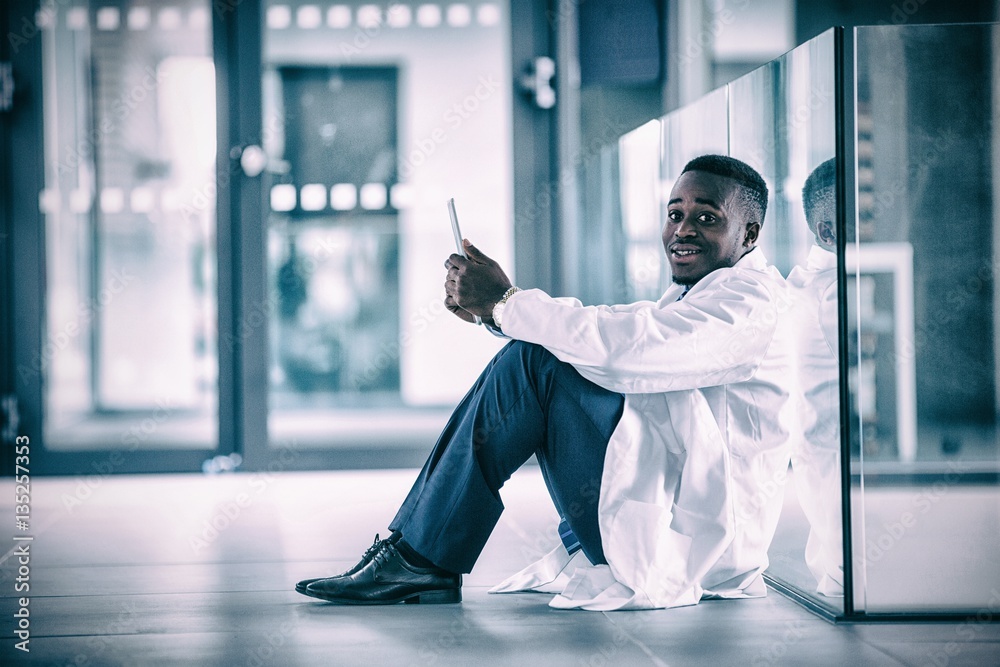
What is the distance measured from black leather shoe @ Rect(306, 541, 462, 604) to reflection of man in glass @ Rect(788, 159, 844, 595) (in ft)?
2.16

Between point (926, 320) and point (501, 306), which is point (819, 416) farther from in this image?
point (926, 320)

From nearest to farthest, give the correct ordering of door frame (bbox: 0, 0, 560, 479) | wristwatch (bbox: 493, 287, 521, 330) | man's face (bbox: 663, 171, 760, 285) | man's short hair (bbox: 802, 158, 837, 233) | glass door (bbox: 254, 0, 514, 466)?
man's short hair (bbox: 802, 158, 837, 233) < wristwatch (bbox: 493, 287, 521, 330) < man's face (bbox: 663, 171, 760, 285) < door frame (bbox: 0, 0, 560, 479) < glass door (bbox: 254, 0, 514, 466)

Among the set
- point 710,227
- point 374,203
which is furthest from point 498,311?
point 374,203

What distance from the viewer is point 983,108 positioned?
235 cm

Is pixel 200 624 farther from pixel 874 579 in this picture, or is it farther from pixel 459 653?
pixel 874 579

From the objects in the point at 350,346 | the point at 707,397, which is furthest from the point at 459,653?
the point at 350,346

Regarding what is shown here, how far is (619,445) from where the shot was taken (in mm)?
1771

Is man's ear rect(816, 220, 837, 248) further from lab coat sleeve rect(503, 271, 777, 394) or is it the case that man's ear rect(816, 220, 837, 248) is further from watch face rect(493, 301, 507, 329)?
watch face rect(493, 301, 507, 329)

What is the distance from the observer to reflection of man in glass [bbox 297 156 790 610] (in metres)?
1.75

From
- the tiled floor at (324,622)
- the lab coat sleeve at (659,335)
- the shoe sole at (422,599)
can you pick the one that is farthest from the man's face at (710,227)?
the shoe sole at (422,599)

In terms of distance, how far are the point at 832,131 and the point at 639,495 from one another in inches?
27.4

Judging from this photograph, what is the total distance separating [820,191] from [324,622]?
3.71 ft

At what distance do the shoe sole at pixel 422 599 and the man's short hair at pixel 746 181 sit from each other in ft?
2.96

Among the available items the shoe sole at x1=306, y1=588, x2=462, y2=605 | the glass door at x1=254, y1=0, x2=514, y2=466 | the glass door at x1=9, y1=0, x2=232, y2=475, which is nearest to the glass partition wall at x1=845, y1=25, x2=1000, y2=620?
the shoe sole at x1=306, y1=588, x2=462, y2=605
